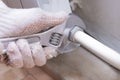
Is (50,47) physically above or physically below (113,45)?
above

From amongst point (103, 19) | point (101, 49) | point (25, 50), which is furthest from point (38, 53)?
point (103, 19)

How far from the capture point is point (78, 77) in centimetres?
76

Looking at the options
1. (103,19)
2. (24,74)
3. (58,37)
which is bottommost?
(24,74)

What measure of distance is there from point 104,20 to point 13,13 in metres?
0.40

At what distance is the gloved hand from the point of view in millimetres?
495

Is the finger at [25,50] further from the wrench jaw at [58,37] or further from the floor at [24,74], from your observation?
the floor at [24,74]

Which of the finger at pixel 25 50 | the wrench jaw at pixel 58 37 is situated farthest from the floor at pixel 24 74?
the finger at pixel 25 50

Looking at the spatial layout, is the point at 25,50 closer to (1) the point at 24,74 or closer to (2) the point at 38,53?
(2) the point at 38,53

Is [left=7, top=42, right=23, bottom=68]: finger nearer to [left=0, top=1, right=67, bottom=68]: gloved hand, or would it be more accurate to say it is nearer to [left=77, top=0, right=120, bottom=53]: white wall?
[left=0, top=1, right=67, bottom=68]: gloved hand

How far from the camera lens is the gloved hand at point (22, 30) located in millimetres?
495

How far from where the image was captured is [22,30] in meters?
0.52

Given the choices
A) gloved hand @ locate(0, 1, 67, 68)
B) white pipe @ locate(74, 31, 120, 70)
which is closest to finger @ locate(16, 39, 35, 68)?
gloved hand @ locate(0, 1, 67, 68)

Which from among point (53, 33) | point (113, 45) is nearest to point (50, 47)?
point (53, 33)

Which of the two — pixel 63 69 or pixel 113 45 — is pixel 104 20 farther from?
pixel 63 69
